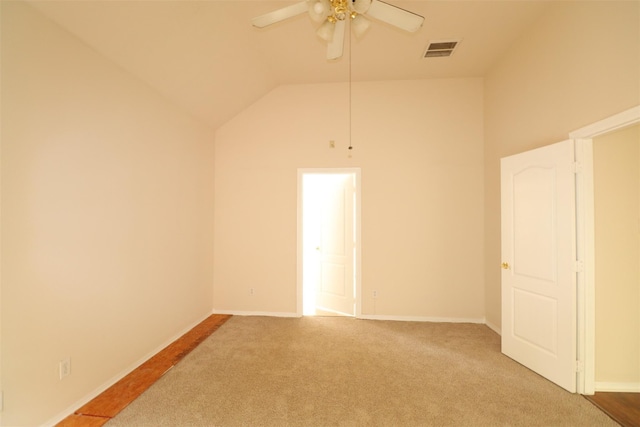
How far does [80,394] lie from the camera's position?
2102mm

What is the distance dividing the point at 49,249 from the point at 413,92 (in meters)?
4.32

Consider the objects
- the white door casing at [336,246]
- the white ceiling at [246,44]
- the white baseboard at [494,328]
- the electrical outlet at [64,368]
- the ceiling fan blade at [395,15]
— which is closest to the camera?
the ceiling fan blade at [395,15]

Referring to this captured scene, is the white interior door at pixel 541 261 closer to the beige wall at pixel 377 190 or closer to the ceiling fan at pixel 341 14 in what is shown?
the beige wall at pixel 377 190

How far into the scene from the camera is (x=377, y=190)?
13.1 feet

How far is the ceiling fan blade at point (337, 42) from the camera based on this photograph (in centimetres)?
192

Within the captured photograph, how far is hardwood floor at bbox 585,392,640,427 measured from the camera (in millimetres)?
1953

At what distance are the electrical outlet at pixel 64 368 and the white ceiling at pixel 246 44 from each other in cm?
241

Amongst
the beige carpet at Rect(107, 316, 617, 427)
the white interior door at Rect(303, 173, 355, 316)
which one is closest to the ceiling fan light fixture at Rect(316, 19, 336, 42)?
the white interior door at Rect(303, 173, 355, 316)

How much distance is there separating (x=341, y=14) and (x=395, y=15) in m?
0.35

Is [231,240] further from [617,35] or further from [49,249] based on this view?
[617,35]

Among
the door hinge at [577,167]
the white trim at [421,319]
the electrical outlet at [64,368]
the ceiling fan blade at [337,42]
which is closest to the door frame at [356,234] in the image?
the white trim at [421,319]

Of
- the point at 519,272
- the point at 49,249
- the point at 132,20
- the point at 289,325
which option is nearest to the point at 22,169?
the point at 49,249

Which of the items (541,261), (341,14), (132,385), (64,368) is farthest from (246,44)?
(541,261)

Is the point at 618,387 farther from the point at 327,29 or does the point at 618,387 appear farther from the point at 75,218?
the point at 75,218
